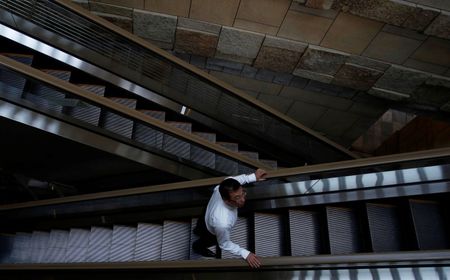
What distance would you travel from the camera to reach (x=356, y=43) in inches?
214

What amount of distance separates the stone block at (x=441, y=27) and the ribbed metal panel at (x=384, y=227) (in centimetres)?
297

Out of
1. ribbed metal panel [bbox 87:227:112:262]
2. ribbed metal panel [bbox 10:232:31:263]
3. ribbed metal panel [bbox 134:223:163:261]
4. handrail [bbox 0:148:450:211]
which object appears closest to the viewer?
handrail [bbox 0:148:450:211]

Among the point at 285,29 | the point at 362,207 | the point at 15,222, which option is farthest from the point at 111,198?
the point at 285,29

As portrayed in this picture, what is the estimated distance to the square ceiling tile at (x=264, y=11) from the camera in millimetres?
5129

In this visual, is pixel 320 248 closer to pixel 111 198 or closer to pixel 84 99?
pixel 111 198

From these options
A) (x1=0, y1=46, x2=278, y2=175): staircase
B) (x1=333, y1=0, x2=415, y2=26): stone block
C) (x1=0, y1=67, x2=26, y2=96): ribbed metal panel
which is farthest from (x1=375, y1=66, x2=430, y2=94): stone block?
(x1=0, y1=67, x2=26, y2=96): ribbed metal panel

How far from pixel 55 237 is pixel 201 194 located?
2.26 m

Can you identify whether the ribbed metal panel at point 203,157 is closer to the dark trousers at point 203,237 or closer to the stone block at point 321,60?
the dark trousers at point 203,237

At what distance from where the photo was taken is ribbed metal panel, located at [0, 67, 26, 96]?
3.05 meters

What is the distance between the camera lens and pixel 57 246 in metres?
4.43

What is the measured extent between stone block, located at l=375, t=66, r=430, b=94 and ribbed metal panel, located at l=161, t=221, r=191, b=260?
3956mm

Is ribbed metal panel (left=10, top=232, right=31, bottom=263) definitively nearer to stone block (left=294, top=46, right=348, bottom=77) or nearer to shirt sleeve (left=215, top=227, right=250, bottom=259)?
shirt sleeve (left=215, top=227, right=250, bottom=259)

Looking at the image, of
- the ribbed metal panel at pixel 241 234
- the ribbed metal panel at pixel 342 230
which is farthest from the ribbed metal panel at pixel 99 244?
the ribbed metal panel at pixel 342 230

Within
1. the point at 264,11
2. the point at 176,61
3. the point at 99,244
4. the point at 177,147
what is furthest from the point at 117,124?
the point at 264,11
